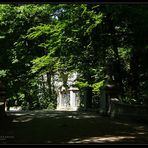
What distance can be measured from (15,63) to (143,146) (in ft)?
74.4

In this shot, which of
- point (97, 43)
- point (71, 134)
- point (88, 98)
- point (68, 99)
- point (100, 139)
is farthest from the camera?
point (68, 99)

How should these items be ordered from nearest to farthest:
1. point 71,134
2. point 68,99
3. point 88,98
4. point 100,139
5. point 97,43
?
point 100,139 < point 71,134 < point 97,43 < point 88,98 < point 68,99

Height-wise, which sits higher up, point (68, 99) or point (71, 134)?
point (68, 99)

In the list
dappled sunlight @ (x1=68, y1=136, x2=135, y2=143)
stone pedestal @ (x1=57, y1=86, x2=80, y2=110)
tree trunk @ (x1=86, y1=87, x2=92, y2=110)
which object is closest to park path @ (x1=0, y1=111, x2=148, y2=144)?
dappled sunlight @ (x1=68, y1=136, x2=135, y2=143)

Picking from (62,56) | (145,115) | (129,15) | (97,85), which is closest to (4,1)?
(145,115)

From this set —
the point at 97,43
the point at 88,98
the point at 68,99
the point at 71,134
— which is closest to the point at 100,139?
the point at 71,134

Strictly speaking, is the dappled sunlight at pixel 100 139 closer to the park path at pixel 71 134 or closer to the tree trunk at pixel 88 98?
the park path at pixel 71 134

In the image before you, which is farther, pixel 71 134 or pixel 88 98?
pixel 88 98

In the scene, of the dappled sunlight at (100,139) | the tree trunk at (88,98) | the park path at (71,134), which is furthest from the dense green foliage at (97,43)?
the dappled sunlight at (100,139)

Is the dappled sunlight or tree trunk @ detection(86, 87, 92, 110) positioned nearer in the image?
the dappled sunlight

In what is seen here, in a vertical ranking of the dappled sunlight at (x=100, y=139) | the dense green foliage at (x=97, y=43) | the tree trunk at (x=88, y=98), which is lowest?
the dappled sunlight at (x=100, y=139)

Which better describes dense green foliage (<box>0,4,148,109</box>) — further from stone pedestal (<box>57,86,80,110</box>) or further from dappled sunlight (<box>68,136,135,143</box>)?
dappled sunlight (<box>68,136,135,143</box>)

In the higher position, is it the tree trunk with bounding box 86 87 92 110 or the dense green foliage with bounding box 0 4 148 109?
the dense green foliage with bounding box 0 4 148 109

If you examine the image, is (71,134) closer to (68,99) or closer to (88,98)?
(88,98)
